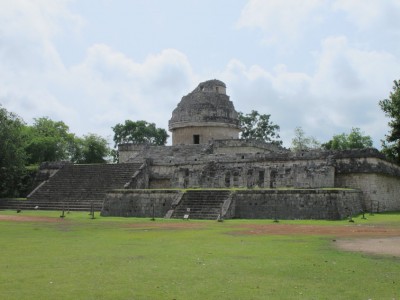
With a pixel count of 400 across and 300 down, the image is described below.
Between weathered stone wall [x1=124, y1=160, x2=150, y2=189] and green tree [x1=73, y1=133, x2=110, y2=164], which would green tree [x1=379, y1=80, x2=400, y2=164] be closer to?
weathered stone wall [x1=124, y1=160, x2=150, y2=189]

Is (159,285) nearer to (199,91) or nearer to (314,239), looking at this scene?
(314,239)

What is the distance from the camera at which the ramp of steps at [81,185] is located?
3388cm

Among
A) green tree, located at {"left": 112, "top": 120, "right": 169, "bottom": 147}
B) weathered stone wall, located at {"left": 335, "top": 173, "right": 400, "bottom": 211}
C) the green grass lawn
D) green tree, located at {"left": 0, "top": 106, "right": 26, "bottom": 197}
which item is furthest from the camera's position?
green tree, located at {"left": 112, "top": 120, "right": 169, "bottom": 147}

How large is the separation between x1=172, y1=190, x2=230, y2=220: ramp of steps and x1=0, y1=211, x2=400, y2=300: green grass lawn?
34.8 feet

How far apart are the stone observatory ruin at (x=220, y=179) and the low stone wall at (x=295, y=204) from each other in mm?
48

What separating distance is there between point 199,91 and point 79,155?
Answer: 26.5 m

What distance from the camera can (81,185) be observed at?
36.5m

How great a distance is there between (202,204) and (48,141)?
37727 millimetres

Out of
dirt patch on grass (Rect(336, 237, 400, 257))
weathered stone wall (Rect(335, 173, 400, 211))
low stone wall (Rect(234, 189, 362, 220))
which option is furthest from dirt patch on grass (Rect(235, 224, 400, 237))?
weathered stone wall (Rect(335, 173, 400, 211))

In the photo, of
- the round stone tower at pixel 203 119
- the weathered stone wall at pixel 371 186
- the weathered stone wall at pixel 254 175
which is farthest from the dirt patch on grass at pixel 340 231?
→ the round stone tower at pixel 203 119

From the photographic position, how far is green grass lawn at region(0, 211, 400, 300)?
789cm

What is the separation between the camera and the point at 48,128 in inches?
2630

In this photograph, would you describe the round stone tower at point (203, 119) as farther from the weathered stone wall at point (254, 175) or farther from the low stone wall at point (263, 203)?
the low stone wall at point (263, 203)

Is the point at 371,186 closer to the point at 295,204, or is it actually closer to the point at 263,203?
the point at 295,204
